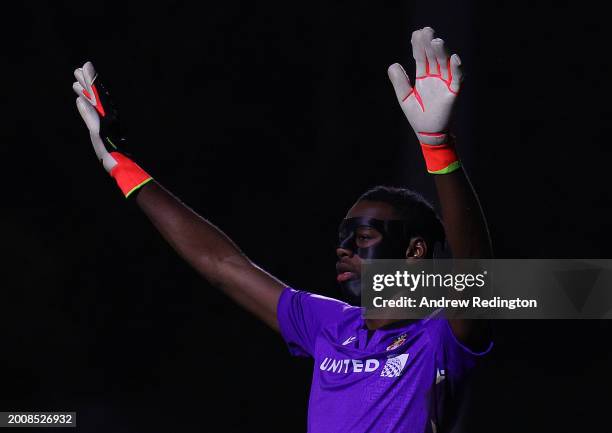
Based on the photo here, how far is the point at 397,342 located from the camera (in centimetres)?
210

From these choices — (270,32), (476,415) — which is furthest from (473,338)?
(270,32)

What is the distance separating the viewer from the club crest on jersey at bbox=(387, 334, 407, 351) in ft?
6.86

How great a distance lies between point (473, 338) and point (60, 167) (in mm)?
2752

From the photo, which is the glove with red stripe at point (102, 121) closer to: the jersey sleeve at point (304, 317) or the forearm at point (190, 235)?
the forearm at point (190, 235)

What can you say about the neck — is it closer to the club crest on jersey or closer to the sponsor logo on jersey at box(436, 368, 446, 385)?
the club crest on jersey

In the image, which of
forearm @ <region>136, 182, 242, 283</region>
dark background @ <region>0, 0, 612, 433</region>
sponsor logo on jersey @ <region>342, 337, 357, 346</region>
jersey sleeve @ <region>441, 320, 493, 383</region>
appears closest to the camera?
jersey sleeve @ <region>441, 320, 493, 383</region>

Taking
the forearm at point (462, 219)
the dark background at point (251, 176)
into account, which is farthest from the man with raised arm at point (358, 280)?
the dark background at point (251, 176)

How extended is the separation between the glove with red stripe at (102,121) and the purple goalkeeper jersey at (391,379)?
858 mm

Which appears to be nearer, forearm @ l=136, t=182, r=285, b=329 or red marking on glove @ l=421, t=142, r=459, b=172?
red marking on glove @ l=421, t=142, r=459, b=172

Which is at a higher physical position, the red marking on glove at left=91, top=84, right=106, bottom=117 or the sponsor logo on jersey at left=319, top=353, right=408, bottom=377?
the red marking on glove at left=91, top=84, right=106, bottom=117

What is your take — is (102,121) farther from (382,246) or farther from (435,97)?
(435,97)

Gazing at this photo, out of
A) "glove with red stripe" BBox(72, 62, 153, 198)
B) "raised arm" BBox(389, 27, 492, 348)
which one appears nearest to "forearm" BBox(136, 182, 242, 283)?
"glove with red stripe" BBox(72, 62, 153, 198)

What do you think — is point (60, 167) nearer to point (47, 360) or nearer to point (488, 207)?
point (47, 360)

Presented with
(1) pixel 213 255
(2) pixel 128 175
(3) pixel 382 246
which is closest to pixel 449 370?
(3) pixel 382 246
